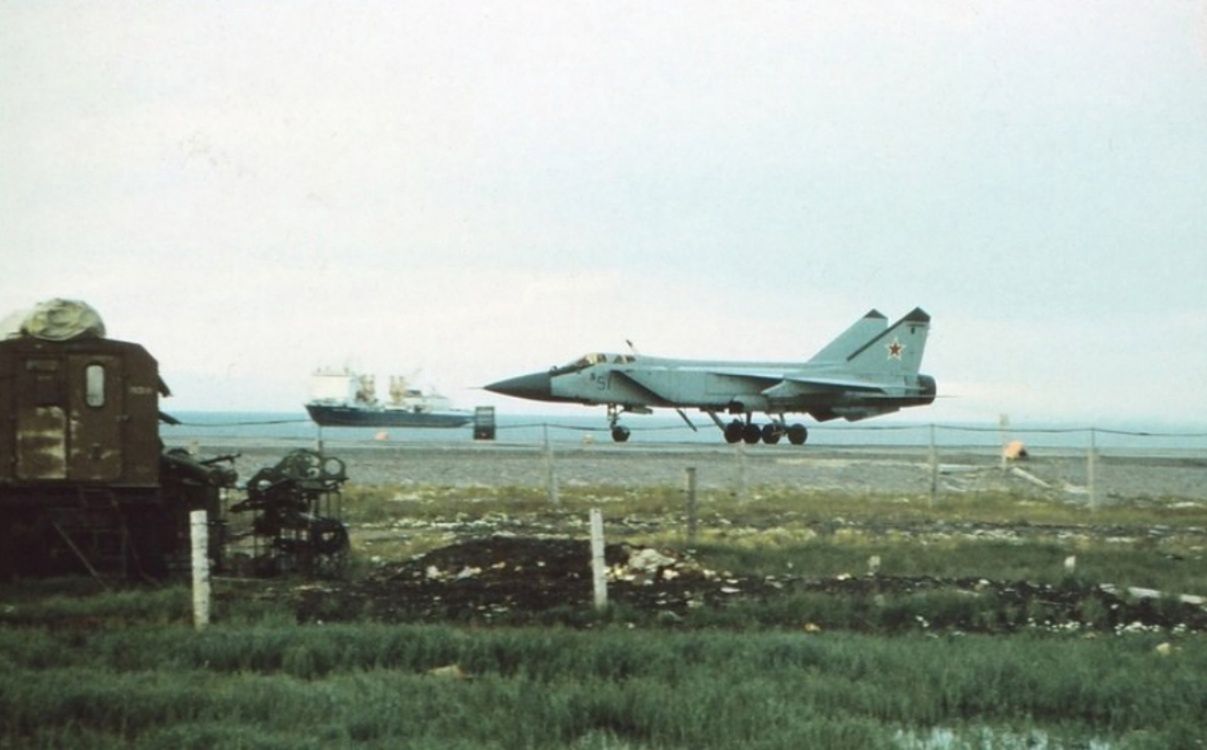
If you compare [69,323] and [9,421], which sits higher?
[69,323]

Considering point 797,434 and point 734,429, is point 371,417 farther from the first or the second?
point 797,434

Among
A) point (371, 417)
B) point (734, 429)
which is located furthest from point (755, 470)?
point (371, 417)

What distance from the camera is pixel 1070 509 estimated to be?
87.5 feet

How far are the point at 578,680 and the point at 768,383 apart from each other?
32.9 metres

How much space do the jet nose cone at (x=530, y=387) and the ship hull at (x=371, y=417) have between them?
157 feet

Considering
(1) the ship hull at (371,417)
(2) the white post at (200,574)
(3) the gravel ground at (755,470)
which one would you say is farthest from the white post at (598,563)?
(1) the ship hull at (371,417)

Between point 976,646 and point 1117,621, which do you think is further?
point 1117,621

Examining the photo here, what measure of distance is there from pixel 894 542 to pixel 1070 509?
958cm

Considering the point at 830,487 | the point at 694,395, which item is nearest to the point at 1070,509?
the point at 830,487

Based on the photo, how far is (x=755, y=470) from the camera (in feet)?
134

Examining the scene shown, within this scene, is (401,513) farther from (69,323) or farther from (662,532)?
(69,323)

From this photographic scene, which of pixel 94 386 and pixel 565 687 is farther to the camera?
pixel 94 386

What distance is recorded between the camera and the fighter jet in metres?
40.3

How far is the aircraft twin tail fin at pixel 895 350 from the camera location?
45188mm
